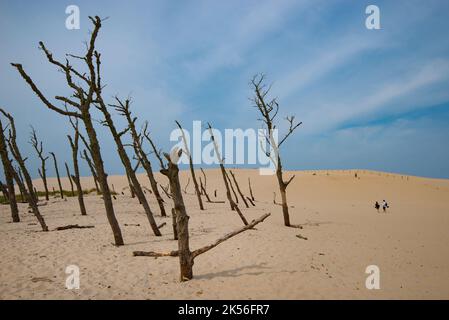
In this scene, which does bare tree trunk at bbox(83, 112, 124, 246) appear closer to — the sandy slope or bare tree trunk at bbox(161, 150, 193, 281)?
the sandy slope

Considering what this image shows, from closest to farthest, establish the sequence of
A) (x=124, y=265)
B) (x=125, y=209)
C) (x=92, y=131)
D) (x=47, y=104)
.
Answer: (x=124, y=265) → (x=47, y=104) → (x=92, y=131) → (x=125, y=209)

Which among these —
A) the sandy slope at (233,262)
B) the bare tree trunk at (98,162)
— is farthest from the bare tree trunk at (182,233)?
the bare tree trunk at (98,162)

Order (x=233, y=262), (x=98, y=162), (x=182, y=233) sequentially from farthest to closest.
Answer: (x=98, y=162)
(x=233, y=262)
(x=182, y=233)

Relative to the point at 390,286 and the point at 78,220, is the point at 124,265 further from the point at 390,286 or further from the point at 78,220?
the point at 78,220

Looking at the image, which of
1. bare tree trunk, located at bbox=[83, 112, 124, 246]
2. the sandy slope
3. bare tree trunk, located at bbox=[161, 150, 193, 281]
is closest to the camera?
the sandy slope

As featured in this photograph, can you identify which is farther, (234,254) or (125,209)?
(125,209)

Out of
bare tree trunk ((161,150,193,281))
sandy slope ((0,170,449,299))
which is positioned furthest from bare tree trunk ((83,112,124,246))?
bare tree trunk ((161,150,193,281))

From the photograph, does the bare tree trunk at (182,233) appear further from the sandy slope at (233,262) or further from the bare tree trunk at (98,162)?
the bare tree trunk at (98,162)

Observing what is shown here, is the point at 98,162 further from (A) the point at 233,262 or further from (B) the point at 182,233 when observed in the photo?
(A) the point at 233,262

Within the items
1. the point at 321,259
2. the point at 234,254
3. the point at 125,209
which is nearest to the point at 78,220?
the point at 125,209

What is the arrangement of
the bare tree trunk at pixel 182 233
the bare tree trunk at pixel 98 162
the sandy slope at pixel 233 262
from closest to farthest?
the sandy slope at pixel 233 262
the bare tree trunk at pixel 182 233
the bare tree trunk at pixel 98 162

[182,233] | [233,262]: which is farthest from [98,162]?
[233,262]

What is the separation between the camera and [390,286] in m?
7.83
